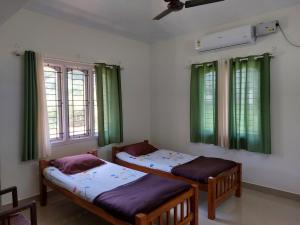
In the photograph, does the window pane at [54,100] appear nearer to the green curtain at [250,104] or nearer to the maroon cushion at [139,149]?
the maroon cushion at [139,149]

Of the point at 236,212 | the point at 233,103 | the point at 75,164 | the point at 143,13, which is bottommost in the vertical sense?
the point at 236,212

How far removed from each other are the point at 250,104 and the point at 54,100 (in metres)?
2.84

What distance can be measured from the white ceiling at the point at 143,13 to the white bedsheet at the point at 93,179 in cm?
214

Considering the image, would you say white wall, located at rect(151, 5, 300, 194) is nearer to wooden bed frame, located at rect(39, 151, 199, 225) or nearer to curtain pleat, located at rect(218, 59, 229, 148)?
curtain pleat, located at rect(218, 59, 229, 148)

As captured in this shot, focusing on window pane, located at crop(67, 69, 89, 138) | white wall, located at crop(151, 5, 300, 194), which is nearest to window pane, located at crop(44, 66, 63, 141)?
window pane, located at crop(67, 69, 89, 138)

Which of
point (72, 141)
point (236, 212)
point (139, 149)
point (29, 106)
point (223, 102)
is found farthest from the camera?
point (139, 149)

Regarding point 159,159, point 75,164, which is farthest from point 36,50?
point 159,159

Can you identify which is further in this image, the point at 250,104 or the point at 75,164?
the point at 250,104

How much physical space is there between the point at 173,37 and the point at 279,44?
183cm

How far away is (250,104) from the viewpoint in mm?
3395

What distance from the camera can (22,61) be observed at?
9.70 feet

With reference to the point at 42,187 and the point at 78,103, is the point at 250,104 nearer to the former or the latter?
the point at 78,103

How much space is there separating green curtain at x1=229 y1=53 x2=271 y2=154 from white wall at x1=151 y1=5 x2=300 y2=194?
0.12 meters

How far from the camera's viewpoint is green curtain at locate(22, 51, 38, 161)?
2.92 m
